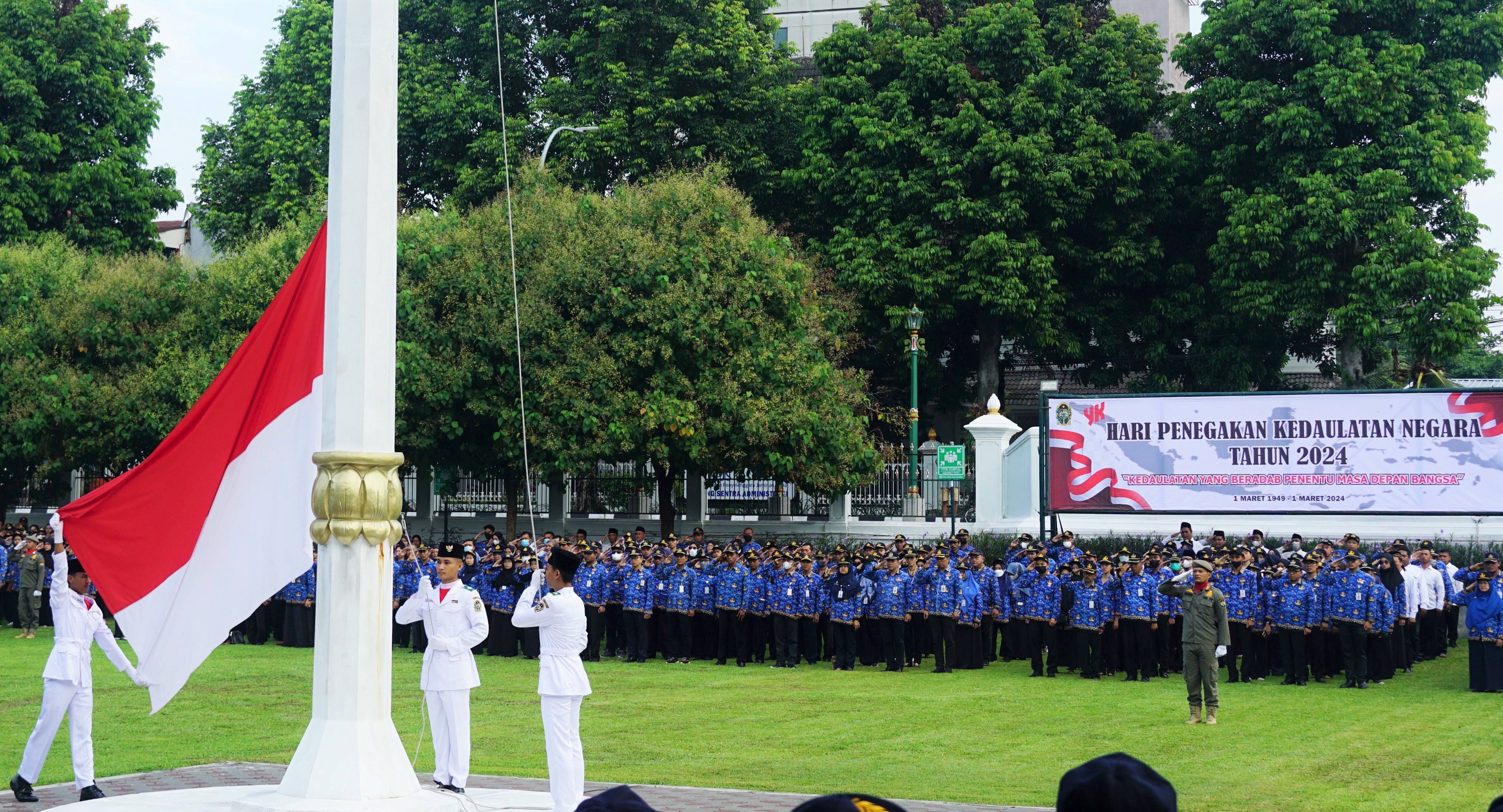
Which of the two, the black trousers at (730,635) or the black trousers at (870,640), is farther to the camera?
the black trousers at (730,635)

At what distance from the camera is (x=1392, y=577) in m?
20.6

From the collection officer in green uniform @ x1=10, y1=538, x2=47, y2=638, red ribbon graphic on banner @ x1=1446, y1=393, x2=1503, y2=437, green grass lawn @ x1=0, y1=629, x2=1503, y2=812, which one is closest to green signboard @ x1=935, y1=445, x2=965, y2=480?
green grass lawn @ x1=0, y1=629, x2=1503, y2=812

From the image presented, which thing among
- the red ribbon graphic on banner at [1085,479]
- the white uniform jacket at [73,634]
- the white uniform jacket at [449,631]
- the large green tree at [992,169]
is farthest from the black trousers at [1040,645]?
the large green tree at [992,169]

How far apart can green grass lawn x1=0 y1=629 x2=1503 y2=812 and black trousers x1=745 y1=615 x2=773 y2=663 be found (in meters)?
1.08

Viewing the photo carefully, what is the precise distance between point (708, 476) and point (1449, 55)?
1872cm

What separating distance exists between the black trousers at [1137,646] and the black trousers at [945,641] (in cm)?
227

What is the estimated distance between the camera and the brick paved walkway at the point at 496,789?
10797 millimetres

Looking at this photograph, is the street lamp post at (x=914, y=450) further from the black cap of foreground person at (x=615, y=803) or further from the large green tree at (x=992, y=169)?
the black cap of foreground person at (x=615, y=803)

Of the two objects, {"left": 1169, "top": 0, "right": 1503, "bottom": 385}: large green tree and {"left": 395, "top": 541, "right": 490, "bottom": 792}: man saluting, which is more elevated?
{"left": 1169, "top": 0, "right": 1503, "bottom": 385}: large green tree

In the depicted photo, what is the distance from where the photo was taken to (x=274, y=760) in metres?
12.9

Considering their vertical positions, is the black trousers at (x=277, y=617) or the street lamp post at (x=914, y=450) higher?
the street lamp post at (x=914, y=450)

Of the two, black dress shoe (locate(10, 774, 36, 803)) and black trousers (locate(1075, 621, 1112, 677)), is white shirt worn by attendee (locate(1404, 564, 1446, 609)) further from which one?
black dress shoe (locate(10, 774, 36, 803))

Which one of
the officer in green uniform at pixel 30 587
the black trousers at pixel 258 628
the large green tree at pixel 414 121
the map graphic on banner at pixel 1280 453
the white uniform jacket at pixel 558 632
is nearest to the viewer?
the white uniform jacket at pixel 558 632

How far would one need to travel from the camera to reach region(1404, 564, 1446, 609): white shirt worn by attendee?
21375mm
